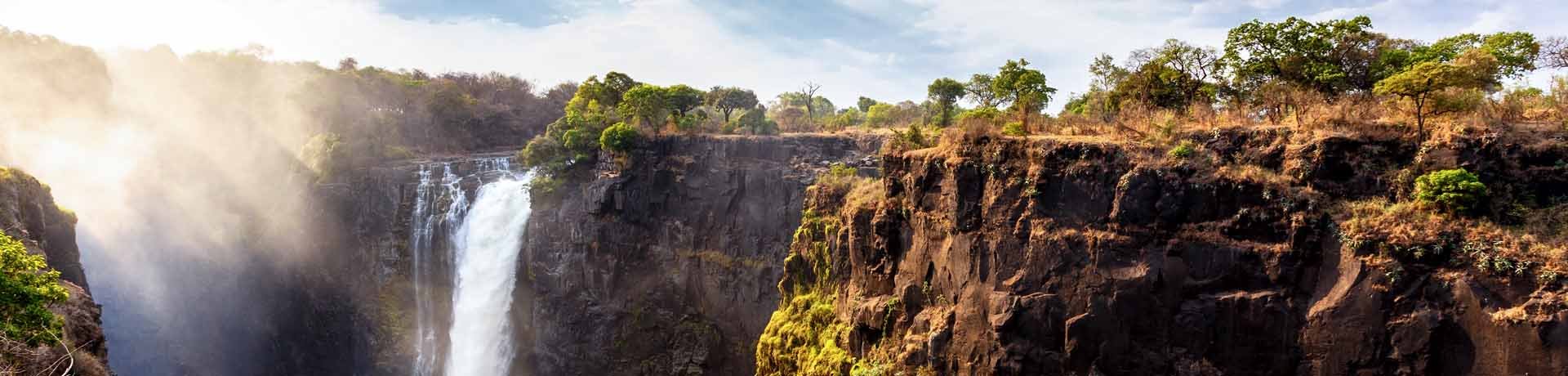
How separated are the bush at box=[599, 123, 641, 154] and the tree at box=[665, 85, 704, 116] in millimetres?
2576

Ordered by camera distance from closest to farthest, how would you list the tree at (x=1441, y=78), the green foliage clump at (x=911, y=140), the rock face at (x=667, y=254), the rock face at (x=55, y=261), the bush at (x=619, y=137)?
the tree at (x=1441, y=78) → the rock face at (x=55, y=261) → the green foliage clump at (x=911, y=140) → the rock face at (x=667, y=254) → the bush at (x=619, y=137)

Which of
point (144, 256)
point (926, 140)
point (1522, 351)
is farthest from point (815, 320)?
point (144, 256)

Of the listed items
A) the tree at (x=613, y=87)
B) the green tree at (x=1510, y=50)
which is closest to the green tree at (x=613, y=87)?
the tree at (x=613, y=87)

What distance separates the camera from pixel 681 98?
116 ft

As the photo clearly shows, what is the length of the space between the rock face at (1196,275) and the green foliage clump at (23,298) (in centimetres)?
1623

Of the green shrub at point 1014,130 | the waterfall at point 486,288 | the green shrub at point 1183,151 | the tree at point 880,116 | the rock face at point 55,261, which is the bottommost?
the waterfall at point 486,288

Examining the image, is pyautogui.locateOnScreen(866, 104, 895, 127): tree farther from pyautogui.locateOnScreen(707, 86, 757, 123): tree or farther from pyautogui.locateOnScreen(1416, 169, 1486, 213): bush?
pyautogui.locateOnScreen(1416, 169, 1486, 213): bush

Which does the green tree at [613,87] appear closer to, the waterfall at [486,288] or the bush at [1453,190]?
the waterfall at [486,288]

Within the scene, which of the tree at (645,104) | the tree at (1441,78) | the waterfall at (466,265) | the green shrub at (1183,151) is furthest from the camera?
the waterfall at (466,265)

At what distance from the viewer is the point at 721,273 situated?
32500 millimetres

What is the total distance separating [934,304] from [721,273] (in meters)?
16.6

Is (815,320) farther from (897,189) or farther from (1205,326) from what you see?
(1205,326)

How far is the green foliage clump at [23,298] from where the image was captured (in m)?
11.4

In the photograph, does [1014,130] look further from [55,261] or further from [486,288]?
[55,261]
